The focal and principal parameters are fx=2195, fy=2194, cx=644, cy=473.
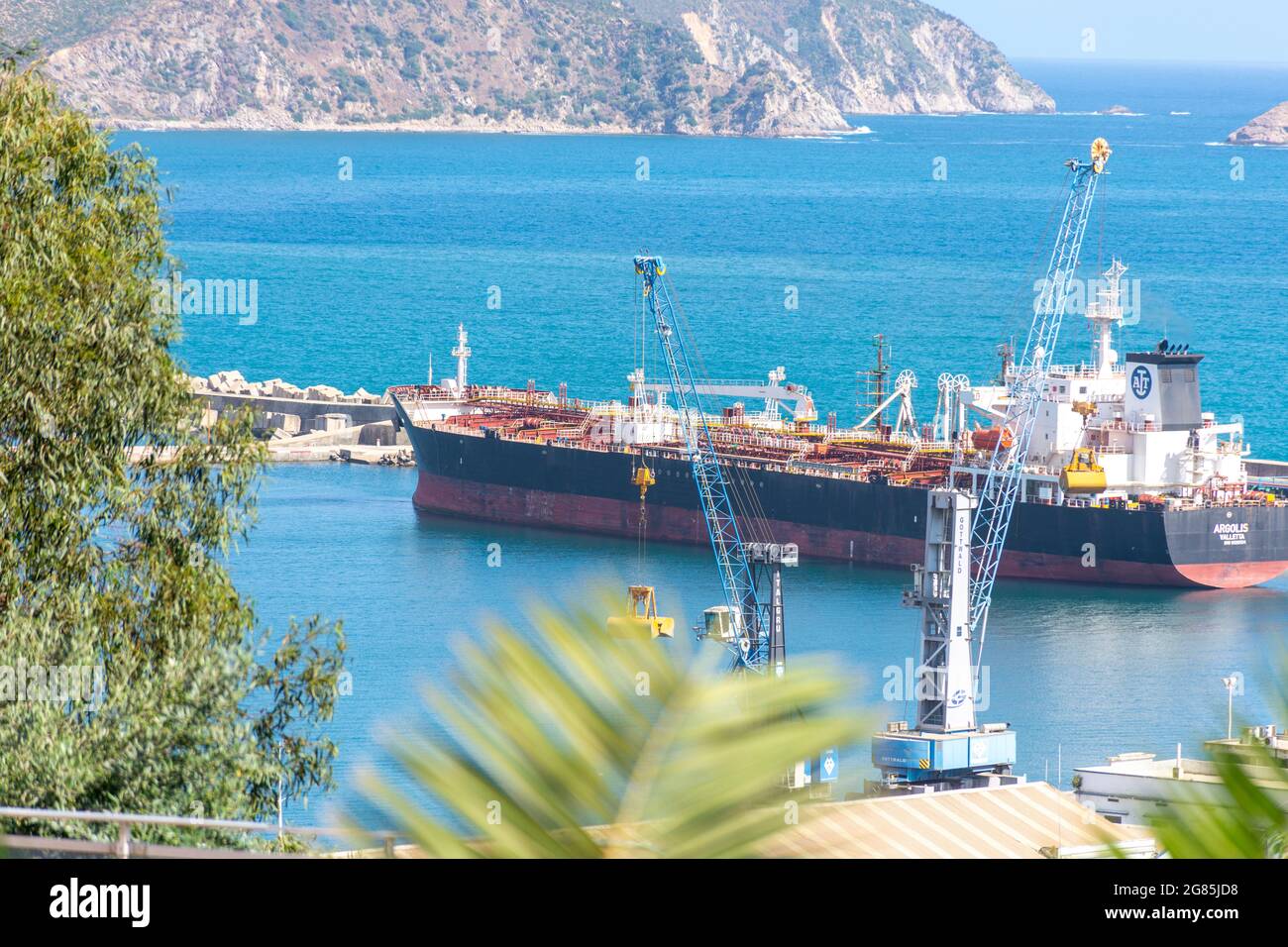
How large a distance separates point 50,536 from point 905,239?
149 m

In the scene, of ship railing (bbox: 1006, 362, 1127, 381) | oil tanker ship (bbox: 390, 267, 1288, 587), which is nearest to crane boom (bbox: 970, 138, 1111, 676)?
ship railing (bbox: 1006, 362, 1127, 381)

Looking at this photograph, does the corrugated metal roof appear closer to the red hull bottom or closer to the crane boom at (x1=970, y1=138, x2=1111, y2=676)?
the crane boom at (x1=970, y1=138, x2=1111, y2=676)

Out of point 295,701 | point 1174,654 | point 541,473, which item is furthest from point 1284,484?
point 295,701

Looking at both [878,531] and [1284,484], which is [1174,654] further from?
[1284,484]

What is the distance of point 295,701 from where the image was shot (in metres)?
13.6

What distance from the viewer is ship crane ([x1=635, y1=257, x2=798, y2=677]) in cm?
3694

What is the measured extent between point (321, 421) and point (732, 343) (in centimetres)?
3389

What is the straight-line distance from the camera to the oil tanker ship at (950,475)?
55.8 meters

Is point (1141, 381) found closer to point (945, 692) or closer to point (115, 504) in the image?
point (945, 692)

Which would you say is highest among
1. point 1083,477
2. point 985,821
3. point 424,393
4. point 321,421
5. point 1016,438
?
point 424,393

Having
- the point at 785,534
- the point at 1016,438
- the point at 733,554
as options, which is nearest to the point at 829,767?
the point at 733,554

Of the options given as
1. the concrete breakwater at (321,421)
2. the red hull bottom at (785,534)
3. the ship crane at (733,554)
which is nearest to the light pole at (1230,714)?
the ship crane at (733,554)

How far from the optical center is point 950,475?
2165 inches
